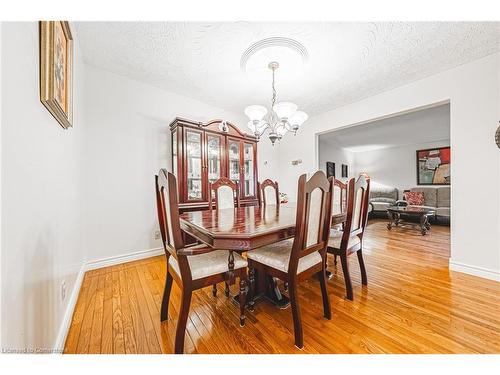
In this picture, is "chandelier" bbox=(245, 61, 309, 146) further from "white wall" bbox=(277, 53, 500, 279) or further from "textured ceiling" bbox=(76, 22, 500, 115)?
"white wall" bbox=(277, 53, 500, 279)

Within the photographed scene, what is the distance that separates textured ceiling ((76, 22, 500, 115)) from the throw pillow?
3763mm

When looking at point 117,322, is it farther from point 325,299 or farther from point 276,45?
point 276,45

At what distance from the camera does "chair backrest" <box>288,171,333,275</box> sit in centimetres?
117

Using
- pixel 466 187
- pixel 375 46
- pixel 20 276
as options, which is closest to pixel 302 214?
pixel 20 276

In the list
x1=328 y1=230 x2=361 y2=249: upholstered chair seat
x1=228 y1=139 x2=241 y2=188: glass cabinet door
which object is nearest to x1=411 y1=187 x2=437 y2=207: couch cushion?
x1=328 y1=230 x2=361 y2=249: upholstered chair seat

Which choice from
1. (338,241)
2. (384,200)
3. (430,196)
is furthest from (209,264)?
(384,200)

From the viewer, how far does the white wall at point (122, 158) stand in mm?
2355

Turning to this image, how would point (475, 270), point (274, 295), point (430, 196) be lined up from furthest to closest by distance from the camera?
1. point (430, 196)
2. point (475, 270)
3. point (274, 295)

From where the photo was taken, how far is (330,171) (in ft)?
20.2

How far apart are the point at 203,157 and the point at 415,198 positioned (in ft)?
18.2

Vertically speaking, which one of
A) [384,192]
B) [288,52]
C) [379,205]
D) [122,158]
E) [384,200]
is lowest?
[379,205]

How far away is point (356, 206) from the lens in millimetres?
1776

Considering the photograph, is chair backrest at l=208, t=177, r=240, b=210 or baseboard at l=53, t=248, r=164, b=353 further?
chair backrest at l=208, t=177, r=240, b=210

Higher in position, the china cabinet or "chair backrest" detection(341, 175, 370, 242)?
the china cabinet
